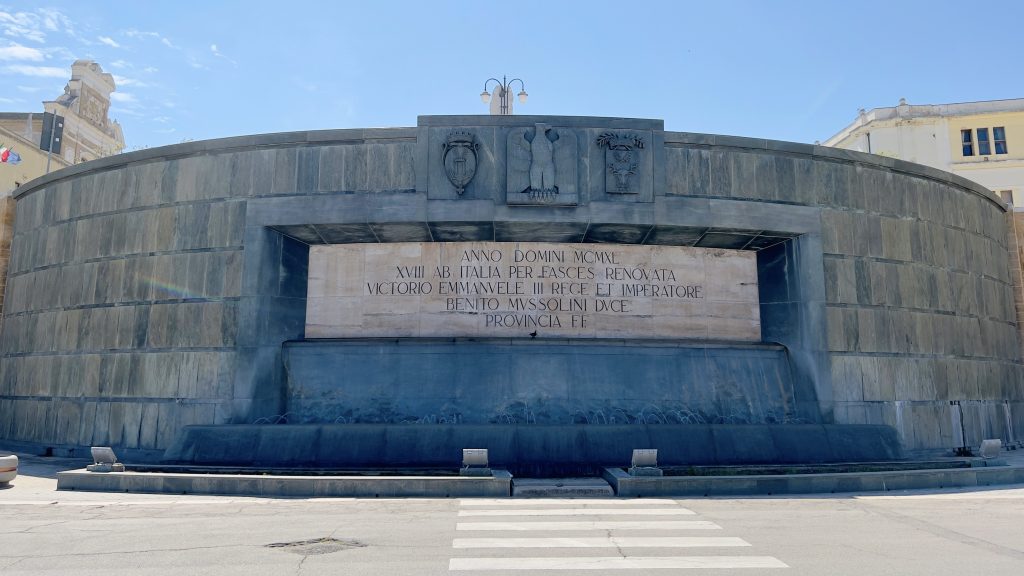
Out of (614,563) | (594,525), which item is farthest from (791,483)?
(614,563)

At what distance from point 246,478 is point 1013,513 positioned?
12.7 metres

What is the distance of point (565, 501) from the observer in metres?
11.6

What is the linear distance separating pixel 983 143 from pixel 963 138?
1.25 metres

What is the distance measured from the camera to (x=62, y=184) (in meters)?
20.1

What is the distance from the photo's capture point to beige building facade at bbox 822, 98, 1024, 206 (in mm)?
45844

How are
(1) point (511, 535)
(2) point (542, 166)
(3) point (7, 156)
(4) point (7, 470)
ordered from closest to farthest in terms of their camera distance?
(1) point (511, 535) → (4) point (7, 470) → (2) point (542, 166) → (3) point (7, 156)

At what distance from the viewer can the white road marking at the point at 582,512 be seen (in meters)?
10.3

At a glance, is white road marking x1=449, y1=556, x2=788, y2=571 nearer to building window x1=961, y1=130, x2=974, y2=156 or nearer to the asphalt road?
the asphalt road

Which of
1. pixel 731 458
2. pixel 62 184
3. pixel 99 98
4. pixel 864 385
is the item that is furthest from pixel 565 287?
pixel 99 98

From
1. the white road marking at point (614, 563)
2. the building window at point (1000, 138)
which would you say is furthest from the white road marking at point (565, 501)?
the building window at point (1000, 138)

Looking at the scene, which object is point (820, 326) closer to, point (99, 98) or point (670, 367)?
point (670, 367)

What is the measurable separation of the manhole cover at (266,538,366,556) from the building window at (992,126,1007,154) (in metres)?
53.4

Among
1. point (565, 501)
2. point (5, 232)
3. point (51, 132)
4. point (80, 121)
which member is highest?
point (80, 121)

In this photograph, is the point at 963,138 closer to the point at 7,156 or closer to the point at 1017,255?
the point at 1017,255
